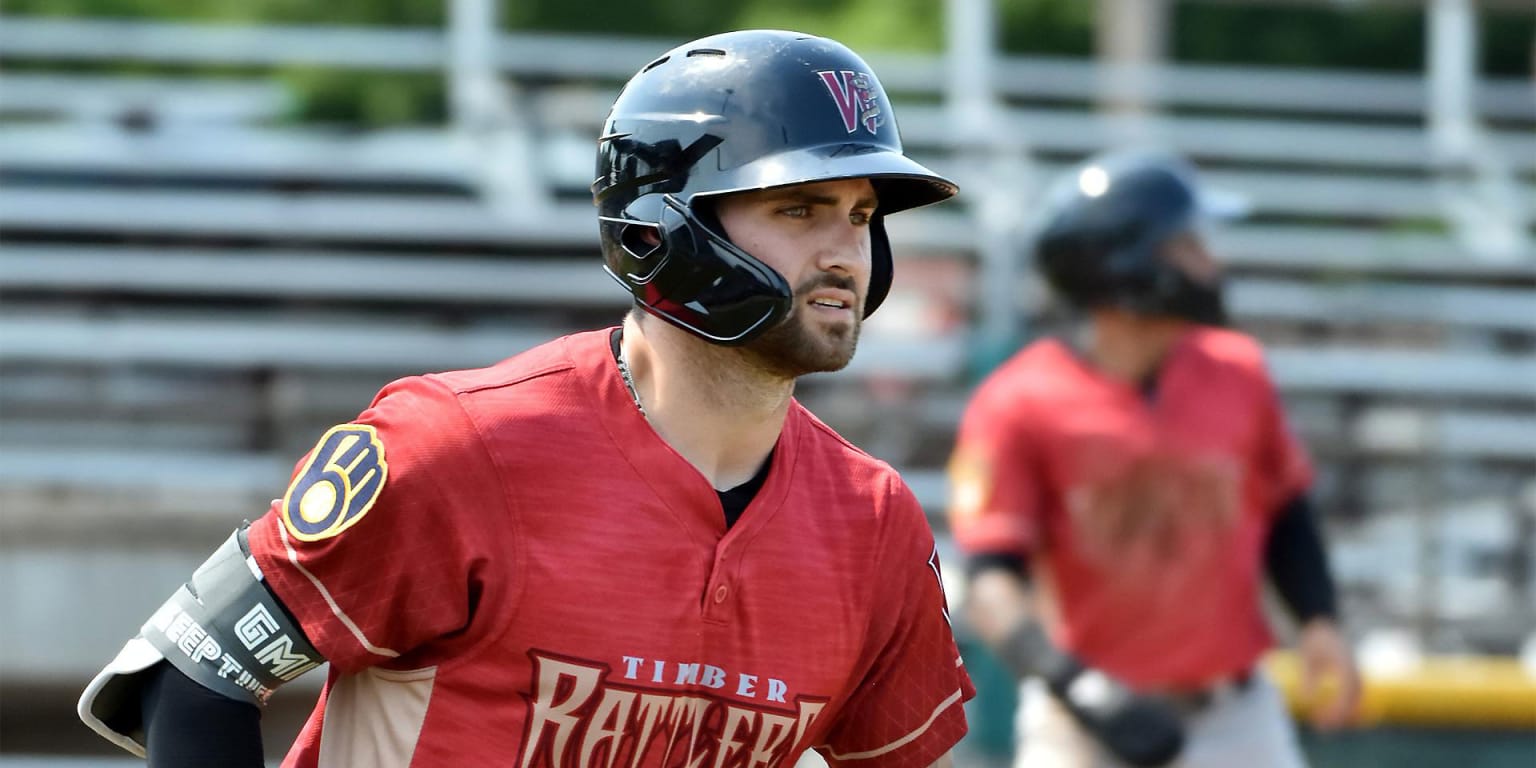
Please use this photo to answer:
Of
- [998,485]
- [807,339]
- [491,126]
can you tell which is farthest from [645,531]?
[491,126]

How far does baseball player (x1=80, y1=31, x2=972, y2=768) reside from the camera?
278 centimetres

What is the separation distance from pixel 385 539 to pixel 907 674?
35.1 inches

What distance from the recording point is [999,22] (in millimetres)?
15344

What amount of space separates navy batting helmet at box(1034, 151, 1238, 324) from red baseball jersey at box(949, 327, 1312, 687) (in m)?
0.20

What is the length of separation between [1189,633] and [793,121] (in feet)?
10.1

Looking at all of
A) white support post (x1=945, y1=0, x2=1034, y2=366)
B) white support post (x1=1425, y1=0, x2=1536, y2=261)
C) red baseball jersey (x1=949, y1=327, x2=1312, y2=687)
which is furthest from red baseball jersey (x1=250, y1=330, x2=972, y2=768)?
white support post (x1=1425, y1=0, x2=1536, y2=261)

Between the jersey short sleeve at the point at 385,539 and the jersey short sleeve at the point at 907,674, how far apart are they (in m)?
0.68

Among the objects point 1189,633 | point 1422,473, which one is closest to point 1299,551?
point 1189,633

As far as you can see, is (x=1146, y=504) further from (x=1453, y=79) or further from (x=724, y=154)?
(x=1453, y=79)

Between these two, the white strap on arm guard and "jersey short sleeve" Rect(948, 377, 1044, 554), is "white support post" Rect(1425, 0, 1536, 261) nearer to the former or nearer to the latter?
"jersey short sleeve" Rect(948, 377, 1044, 554)

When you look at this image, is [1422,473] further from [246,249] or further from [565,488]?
[565,488]

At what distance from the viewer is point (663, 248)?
300 centimetres

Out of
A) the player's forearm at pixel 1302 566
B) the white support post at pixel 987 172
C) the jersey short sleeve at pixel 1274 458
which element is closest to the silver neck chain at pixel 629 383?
the jersey short sleeve at pixel 1274 458

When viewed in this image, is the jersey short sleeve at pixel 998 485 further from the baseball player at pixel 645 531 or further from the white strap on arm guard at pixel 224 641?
the white strap on arm guard at pixel 224 641
